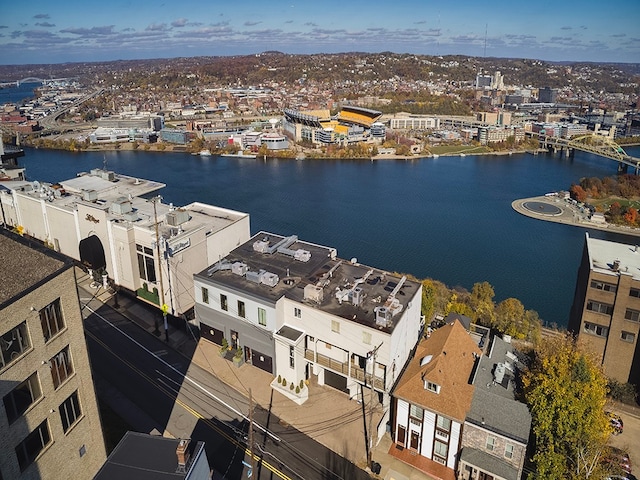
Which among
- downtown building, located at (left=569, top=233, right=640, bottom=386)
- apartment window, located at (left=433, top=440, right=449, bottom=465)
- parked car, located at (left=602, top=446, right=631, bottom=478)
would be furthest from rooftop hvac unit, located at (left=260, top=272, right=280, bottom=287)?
downtown building, located at (left=569, top=233, right=640, bottom=386)

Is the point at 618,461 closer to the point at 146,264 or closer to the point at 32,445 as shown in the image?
the point at 32,445

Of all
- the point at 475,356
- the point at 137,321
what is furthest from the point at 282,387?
the point at 137,321

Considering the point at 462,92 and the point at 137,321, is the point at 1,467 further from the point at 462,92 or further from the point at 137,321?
the point at 462,92

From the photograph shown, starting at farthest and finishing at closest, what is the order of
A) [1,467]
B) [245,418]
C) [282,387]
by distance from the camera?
1. [282,387]
2. [245,418]
3. [1,467]

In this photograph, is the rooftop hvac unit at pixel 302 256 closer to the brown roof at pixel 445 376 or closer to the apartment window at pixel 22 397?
the brown roof at pixel 445 376

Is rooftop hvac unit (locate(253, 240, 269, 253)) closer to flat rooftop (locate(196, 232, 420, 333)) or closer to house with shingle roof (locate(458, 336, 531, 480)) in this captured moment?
flat rooftop (locate(196, 232, 420, 333))

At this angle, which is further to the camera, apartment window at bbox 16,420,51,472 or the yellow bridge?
the yellow bridge

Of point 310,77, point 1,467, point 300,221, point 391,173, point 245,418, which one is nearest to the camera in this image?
point 1,467

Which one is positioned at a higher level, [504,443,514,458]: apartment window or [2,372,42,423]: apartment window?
[2,372,42,423]: apartment window
